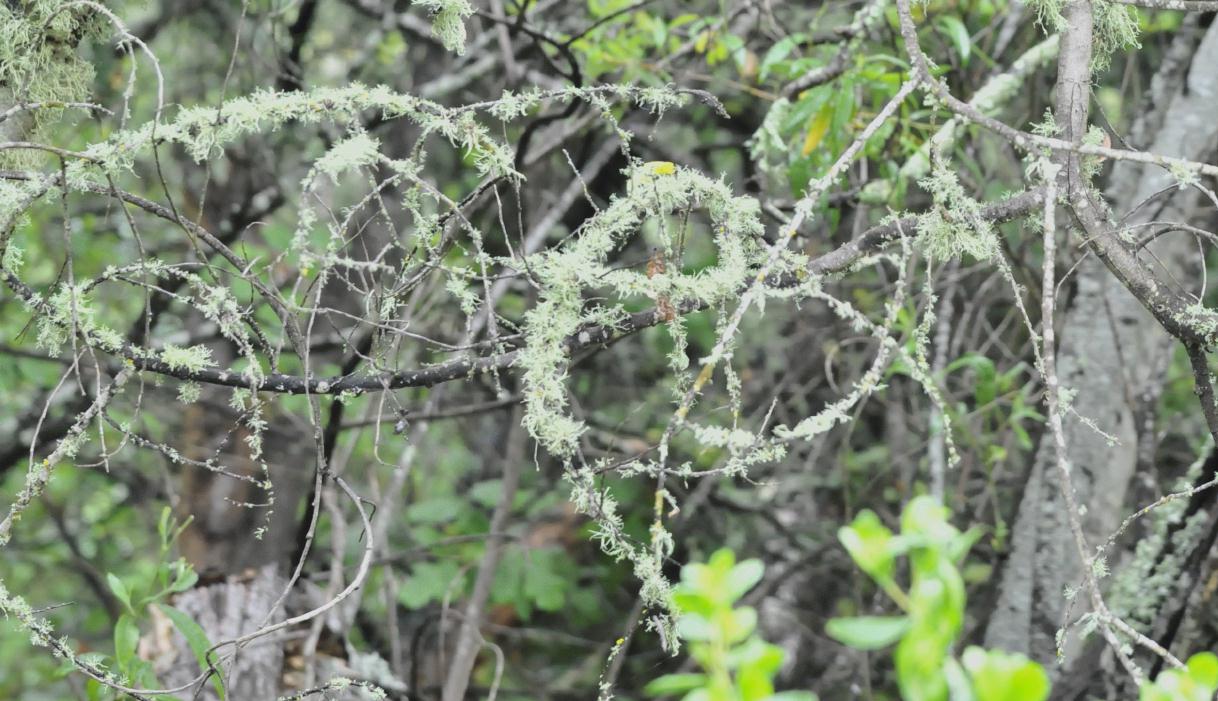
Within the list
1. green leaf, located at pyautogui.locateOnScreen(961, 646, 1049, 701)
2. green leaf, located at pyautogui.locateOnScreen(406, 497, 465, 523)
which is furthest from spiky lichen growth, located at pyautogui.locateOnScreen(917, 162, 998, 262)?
green leaf, located at pyautogui.locateOnScreen(406, 497, 465, 523)

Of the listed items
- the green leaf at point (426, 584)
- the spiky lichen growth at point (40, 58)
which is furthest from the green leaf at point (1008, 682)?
the green leaf at point (426, 584)

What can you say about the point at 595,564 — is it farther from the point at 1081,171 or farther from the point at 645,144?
the point at 1081,171

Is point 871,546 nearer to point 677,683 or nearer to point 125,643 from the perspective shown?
point 677,683

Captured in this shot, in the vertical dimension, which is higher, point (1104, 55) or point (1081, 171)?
point (1104, 55)

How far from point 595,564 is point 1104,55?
2587mm

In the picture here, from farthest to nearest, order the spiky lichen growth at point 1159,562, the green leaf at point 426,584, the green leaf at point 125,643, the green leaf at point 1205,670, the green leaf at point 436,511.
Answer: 1. the green leaf at point 436,511
2. the green leaf at point 426,584
3. the spiky lichen growth at point 1159,562
4. the green leaf at point 125,643
5. the green leaf at point 1205,670

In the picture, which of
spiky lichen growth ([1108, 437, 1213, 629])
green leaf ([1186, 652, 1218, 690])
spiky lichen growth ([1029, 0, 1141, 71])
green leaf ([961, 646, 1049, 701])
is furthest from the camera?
spiky lichen growth ([1108, 437, 1213, 629])

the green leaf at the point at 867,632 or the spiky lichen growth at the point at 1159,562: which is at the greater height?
the spiky lichen growth at the point at 1159,562

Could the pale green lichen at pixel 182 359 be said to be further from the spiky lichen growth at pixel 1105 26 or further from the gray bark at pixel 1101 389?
the gray bark at pixel 1101 389

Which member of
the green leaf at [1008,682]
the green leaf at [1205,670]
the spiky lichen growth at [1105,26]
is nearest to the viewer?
the green leaf at [1008,682]

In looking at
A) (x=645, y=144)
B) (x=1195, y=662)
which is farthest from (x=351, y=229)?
(x=1195, y=662)

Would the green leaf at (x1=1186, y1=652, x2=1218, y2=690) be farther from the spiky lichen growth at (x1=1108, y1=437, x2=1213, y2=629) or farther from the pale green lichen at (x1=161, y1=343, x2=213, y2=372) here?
the spiky lichen growth at (x1=1108, y1=437, x2=1213, y2=629)

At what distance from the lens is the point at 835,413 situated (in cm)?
106

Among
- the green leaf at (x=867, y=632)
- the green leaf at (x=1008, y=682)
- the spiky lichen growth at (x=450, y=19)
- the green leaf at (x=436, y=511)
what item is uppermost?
the green leaf at (x=436, y=511)
